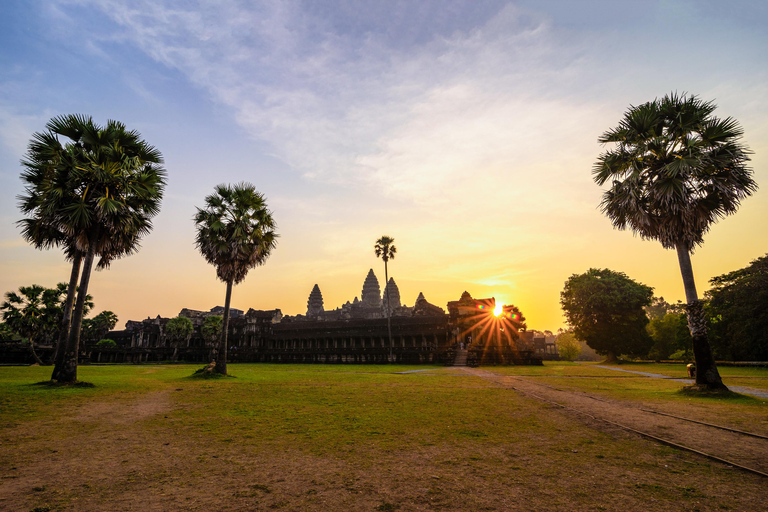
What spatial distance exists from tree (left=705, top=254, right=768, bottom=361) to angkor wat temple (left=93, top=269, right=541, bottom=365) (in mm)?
18266

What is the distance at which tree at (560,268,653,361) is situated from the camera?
4822cm

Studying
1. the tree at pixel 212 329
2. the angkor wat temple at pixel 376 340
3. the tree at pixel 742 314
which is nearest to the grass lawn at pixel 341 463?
the tree at pixel 742 314

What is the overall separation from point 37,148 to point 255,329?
54751 millimetres

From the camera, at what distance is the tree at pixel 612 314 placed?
4822 centimetres

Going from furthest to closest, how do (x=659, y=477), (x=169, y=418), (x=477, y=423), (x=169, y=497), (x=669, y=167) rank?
1. (x=669, y=167)
2. (x=169, y=418)
3. (x=477, y=423)
4. (x=659, y=477)
5. (x=169, y=497)

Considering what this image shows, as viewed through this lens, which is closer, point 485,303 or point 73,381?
point 73,381

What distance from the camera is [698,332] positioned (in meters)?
16.2

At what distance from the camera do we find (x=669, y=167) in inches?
649

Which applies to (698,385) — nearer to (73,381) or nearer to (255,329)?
(73,381)

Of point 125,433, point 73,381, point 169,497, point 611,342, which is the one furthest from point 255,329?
point 169,497

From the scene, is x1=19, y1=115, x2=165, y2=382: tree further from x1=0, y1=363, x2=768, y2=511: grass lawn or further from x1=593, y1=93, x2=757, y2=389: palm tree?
x1=593, y1=93, x2=757, y2=389: palm tree

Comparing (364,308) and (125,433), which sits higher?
(364,308)

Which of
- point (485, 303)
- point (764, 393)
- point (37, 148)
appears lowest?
point (764, 393)

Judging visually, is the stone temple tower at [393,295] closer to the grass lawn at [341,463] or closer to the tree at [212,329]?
the tree at [212,329]
